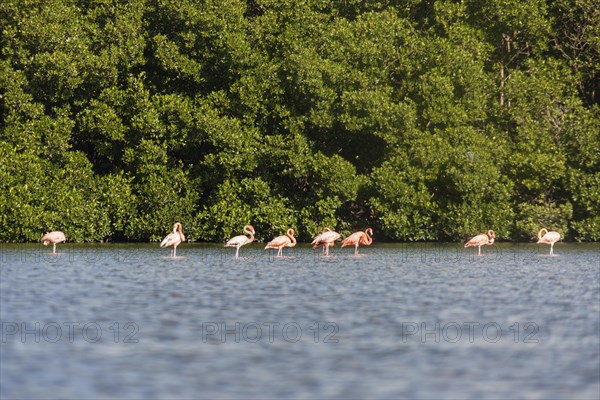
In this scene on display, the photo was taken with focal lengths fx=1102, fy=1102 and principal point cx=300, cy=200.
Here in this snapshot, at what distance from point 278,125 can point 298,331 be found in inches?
1227

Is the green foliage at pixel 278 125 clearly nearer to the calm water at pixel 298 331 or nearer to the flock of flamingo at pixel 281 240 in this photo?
the flock of flamingo at pixel 281 240

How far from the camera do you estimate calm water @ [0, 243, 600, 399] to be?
12797 millimetres

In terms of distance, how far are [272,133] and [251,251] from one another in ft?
30.1

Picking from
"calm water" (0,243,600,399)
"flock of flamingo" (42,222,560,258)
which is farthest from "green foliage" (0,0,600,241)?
"calm water" (0,243,600,399)

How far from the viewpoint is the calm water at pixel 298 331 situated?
1280 cm

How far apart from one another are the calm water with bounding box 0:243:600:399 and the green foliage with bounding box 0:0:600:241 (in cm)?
1512

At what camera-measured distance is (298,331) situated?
672 inches

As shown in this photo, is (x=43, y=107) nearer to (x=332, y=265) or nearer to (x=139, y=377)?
(x=332, y=265)

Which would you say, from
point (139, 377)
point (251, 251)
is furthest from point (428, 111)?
point (139, 377)
